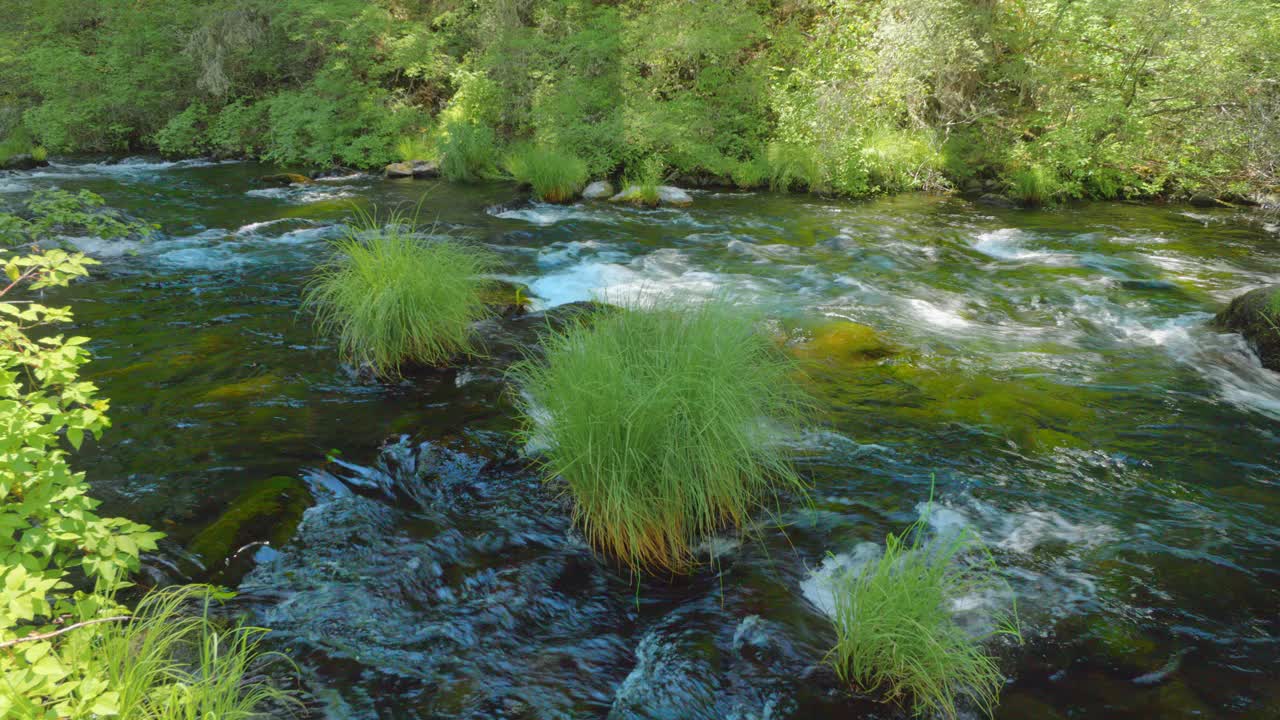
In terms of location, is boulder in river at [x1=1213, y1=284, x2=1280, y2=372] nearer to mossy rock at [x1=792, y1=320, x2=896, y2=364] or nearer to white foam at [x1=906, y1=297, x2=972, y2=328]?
white foam at [x1=906, y1=297, x2=972, y2=328]

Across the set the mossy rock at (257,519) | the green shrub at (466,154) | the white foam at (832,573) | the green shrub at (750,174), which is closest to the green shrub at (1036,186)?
the green shrub at (750,174)

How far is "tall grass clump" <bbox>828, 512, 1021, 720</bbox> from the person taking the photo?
2504 mm

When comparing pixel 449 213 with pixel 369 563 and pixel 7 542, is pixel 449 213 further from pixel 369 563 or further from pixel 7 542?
pixel 7 542

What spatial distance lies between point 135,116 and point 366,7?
26.1 ft

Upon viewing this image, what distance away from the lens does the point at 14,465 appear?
178cm

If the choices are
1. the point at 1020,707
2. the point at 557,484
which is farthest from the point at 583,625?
the point at 1020,707

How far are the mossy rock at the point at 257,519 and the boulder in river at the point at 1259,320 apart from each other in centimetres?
759

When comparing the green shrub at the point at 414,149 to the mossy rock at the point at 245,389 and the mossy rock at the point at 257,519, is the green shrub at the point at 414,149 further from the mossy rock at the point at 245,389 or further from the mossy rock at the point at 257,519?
the mossy rock at the point at 257,519

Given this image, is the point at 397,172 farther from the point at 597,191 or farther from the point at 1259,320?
the point at 1259,320

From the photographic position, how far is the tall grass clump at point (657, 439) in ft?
11.0

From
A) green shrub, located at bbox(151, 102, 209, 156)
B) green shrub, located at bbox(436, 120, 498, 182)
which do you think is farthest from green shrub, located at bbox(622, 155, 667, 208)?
green shrub, located at bbox(151, 102, 209, 156)

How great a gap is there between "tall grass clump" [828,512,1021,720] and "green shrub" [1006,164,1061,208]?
12178 mm

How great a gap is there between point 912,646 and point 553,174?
11671mm

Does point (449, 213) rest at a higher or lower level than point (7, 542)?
lower
